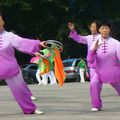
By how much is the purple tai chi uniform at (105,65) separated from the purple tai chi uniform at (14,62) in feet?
5.60

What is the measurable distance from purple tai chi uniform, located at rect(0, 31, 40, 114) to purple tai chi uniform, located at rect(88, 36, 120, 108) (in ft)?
5.60

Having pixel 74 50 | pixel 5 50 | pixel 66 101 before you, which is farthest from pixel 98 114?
pixel 74 50

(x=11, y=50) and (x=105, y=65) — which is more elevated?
(x=11, y=50)

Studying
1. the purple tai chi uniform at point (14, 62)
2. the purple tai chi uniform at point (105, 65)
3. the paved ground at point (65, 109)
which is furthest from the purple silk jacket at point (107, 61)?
the purple tai chi uniform at point (14, 62)

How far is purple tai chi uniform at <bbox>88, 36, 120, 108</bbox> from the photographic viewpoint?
13266 mm

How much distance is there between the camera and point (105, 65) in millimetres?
13305

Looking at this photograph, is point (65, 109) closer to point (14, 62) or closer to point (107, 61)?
point (107, 61)

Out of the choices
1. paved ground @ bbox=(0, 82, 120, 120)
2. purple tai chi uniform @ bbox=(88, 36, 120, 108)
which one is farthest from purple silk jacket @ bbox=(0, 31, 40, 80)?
purple tai chi uniform @ bbox=(88, 36, 120, 108)

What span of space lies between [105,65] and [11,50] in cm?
225

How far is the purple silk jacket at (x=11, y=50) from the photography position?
11969 mm

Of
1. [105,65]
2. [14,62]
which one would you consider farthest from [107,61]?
[14,62]

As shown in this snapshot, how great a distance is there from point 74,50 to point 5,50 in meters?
35.1

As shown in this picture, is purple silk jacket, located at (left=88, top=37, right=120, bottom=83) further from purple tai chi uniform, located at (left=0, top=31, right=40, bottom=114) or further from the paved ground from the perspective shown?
purple tai chi uniform, located at (left=0, top=31, right=40, bottom=114)

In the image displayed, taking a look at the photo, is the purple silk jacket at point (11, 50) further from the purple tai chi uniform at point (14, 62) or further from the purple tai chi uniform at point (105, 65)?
the purple tai chi uniform at point (105, 65)
